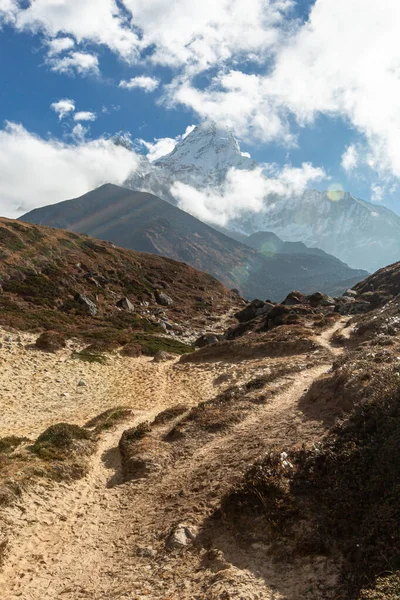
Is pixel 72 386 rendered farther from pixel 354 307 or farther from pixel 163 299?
pixel 163 299

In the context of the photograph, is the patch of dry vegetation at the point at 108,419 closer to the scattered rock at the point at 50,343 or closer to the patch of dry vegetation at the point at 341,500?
the patch of dry vegetation at the point at 341,500

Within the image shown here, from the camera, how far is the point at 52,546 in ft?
30.4

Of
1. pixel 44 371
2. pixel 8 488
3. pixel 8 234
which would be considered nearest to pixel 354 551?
pixel 8 488

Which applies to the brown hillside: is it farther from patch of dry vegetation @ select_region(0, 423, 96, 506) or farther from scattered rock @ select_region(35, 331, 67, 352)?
patch of dry vegetation @ select_region(0, 423, 96, 506)

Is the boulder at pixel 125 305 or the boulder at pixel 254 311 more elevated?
the boulder at pixel 254 311

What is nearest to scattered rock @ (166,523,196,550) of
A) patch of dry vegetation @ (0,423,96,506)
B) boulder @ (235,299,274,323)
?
patch of dry vegetation @ (0,423,96,506)

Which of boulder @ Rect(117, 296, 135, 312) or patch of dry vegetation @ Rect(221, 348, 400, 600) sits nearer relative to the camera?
patch of dry vegetation @ Rect(221, 348, 400, 600)

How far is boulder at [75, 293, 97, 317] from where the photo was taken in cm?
4932

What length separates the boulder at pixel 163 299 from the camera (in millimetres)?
67631

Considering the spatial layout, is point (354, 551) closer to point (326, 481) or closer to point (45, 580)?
point (326, 481)

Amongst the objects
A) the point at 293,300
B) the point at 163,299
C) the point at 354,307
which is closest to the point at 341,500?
the point at 354,307

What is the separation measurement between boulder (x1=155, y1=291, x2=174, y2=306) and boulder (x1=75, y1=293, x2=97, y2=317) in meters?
17.1

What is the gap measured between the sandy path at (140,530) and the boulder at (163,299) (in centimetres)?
5070

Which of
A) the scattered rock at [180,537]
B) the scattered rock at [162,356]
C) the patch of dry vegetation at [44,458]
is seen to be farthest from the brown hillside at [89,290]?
the scattered rock at [180,537]
